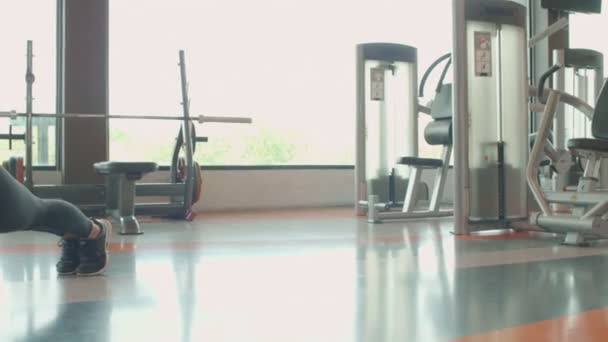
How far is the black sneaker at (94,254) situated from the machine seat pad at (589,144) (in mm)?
2321

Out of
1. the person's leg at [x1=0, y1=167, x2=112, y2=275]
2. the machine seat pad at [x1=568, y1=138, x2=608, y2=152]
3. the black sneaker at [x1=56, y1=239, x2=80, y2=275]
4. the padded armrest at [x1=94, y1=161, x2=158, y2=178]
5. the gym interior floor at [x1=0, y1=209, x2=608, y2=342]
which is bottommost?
the gym interior floor at [x1=0, y1=209, x2=608, y2=342]

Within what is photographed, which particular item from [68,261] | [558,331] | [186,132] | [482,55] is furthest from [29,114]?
[558,331]

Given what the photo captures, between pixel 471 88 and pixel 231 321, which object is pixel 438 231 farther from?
pixel 231 321

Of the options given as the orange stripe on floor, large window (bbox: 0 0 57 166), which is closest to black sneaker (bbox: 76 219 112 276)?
the orange stripe on floor

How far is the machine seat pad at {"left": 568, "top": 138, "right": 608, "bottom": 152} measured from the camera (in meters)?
3.14

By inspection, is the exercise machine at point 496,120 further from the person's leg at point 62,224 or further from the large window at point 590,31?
the large window at point 590,31

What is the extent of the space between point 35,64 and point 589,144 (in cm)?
426

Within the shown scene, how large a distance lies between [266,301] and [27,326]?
65 cm

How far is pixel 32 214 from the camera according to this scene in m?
1.73

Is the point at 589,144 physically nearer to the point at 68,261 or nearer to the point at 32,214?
the point at 68,261

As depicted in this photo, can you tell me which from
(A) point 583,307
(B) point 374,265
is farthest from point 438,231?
(A) point 583,307

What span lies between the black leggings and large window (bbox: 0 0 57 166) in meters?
3.32

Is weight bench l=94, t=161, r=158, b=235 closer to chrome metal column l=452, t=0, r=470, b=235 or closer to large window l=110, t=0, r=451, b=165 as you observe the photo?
A: large window l=110, t=0, r=451, b=165

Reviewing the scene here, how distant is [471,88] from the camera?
12.3 feet
